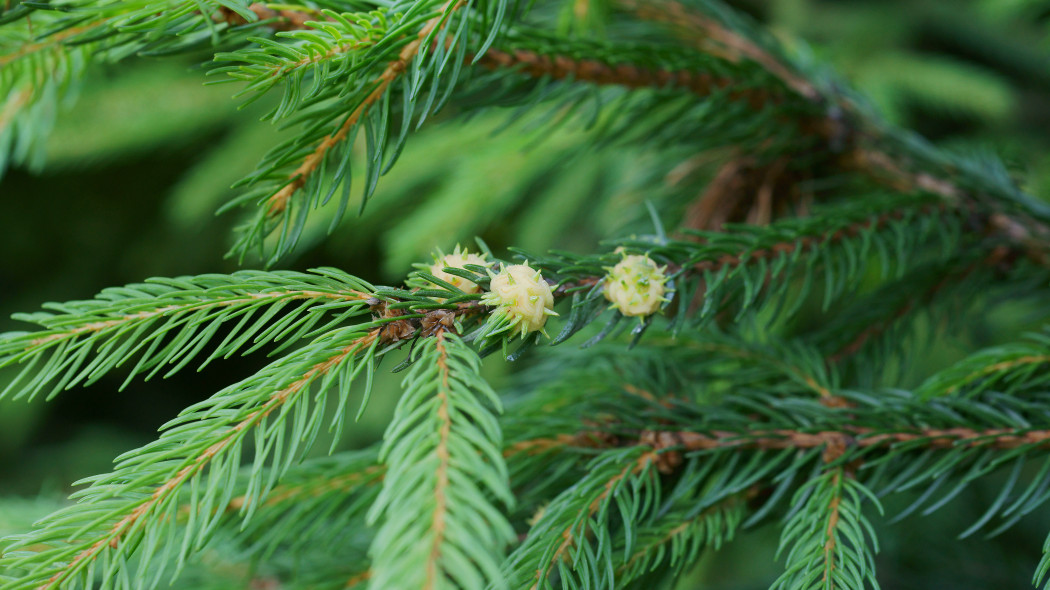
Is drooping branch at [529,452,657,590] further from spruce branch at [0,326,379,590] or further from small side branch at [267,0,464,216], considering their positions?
small side branch at [267,0,464,216]

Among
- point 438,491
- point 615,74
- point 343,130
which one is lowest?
point 438,491

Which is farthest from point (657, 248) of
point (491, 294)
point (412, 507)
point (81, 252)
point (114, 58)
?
point (81, 252)

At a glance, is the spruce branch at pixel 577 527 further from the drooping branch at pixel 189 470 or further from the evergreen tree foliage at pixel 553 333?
the drooping branch at pixel 189 470

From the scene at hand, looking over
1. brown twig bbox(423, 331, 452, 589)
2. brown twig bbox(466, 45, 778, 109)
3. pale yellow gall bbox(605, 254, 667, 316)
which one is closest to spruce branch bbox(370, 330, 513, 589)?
brown twig bbox(423, 331, 452, 589)

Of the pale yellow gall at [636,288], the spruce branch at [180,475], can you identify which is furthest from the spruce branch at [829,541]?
the spruce branch at [180,475]

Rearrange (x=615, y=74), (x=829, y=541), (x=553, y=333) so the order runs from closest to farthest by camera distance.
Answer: (x=829, y=541) < (x=615, y=74) < (x=553, y=333)

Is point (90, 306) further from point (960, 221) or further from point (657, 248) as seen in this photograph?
point (960, 221)

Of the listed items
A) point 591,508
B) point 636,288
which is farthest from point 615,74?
point 591,508

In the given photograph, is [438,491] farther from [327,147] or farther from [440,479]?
[327,147]

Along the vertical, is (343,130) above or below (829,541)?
above
